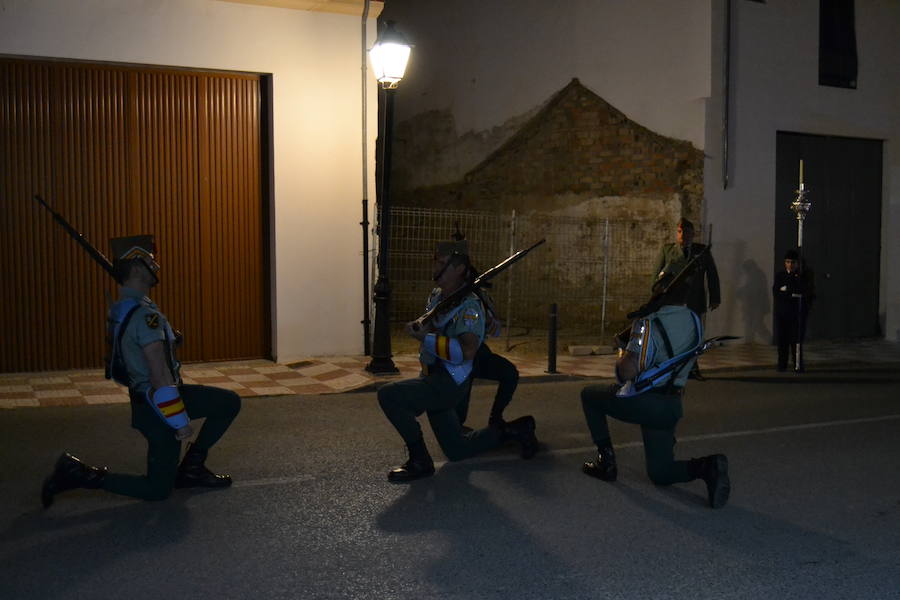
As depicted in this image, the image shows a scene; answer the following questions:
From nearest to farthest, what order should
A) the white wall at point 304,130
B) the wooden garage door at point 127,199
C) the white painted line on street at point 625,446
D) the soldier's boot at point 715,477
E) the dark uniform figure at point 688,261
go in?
the soldier's boot at point 715,477 → the white painted line on street at point 625,446 → the wooden garage door at point 127,199 → the dark uniform figure at point 688,261 → the white wall at point 304,130

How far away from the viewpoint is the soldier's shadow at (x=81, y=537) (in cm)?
456

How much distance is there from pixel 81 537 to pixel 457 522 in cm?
212

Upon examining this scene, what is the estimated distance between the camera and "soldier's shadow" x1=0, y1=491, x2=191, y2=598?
456cm

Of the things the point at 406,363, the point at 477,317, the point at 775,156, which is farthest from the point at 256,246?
the point at 775,156

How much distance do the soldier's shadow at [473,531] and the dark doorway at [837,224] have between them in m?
10.1

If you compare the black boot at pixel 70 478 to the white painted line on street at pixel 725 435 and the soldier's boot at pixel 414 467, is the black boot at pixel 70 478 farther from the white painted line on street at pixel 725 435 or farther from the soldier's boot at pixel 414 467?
the white painted line on street at pixel 725 435

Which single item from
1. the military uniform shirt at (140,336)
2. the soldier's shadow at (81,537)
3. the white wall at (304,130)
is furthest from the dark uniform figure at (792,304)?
the military uniform shirt at (140,336)

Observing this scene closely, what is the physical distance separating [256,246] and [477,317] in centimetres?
633

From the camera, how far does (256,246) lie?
39.1 ft

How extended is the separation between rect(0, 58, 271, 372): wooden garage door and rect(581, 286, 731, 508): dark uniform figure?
6982 millimetres

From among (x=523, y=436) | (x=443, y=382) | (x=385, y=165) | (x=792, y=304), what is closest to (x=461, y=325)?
(x=443, y=382)

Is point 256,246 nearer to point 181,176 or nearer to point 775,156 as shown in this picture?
point 181,176

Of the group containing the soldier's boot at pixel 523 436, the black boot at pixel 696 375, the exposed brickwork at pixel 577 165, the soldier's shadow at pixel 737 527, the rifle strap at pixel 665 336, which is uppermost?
the exposed brickwork at pixel 577 165

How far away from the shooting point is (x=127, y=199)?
11141mm
